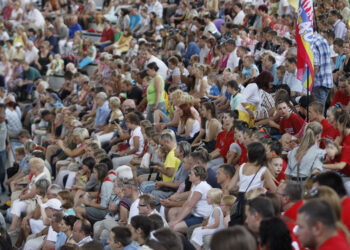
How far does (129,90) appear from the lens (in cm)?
1183

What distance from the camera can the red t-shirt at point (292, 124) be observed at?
7.90m

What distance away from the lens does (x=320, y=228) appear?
3543mm

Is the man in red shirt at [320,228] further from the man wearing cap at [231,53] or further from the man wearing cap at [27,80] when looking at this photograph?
the man wearing cap at [27,80]

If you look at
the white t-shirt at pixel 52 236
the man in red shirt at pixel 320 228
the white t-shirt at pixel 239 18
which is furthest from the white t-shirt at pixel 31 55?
the man in red shirt at pixel 320 228

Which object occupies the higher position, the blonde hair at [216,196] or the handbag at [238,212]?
the handbag at [238,212]

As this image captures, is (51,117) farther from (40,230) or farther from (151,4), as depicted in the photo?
(151,4)

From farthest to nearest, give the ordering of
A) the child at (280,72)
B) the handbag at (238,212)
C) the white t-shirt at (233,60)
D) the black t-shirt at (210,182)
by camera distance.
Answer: the white t-shirt at (233,60) < the child at (280,72) < the black t-shirt at (210,182) < the handbag at (238,212)

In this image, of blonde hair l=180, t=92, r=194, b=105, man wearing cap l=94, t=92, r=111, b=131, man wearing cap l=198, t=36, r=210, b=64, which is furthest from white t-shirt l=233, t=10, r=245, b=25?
blonde hair l=180, t=92, r=194, b=105

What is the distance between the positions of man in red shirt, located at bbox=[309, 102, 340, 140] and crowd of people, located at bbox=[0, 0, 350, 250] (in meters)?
0.01

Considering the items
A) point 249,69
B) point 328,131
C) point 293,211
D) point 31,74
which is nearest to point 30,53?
point 31,74

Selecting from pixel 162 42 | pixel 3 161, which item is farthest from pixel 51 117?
pixel 162 42

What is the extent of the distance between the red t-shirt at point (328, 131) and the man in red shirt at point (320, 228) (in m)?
3.54

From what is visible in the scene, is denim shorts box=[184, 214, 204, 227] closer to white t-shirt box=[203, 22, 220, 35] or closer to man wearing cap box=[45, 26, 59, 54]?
white t-shirt box=[203, 22, 220, 35]

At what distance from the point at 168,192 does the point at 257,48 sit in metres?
5.61
